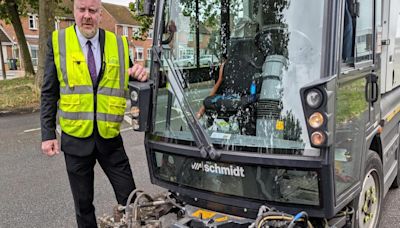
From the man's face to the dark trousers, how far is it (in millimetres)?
890

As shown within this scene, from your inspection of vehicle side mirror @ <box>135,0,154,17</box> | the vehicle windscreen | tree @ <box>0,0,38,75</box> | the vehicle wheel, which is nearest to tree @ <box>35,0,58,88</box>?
tree @ <box>0,0,38,75</box>

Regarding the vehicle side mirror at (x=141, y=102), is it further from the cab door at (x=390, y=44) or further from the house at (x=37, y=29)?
the house at (x=37, y=29)

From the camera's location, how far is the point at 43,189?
4.89 metres

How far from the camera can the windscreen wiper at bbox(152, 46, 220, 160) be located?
8.26 feet

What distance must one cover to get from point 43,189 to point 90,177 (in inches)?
82.5

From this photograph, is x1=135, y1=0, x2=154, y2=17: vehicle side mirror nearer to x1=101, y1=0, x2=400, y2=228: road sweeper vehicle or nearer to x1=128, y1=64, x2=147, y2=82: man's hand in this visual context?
x1=101, y1=0, x2=400, y2=228: road sweeper vehicle

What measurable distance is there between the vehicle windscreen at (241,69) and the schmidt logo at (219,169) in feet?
0.42

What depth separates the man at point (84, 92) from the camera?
2895 millimetres

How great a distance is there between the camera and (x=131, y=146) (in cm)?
704

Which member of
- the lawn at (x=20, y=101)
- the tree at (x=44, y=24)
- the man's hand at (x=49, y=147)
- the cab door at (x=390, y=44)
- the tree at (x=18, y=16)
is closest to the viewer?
the man's hand at (x=49, y=147)

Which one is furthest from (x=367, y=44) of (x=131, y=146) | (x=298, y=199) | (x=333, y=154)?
(x=131, y=146)

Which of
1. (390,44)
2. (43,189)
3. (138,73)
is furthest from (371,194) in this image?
(43,189)

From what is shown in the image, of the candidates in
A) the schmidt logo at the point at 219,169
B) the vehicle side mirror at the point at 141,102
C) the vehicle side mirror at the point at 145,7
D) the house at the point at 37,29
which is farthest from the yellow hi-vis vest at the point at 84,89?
the house at the point at 37,29

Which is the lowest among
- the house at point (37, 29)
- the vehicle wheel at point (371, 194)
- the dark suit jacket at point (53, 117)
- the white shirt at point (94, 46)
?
the vehicle wheel at point (371, 194)
